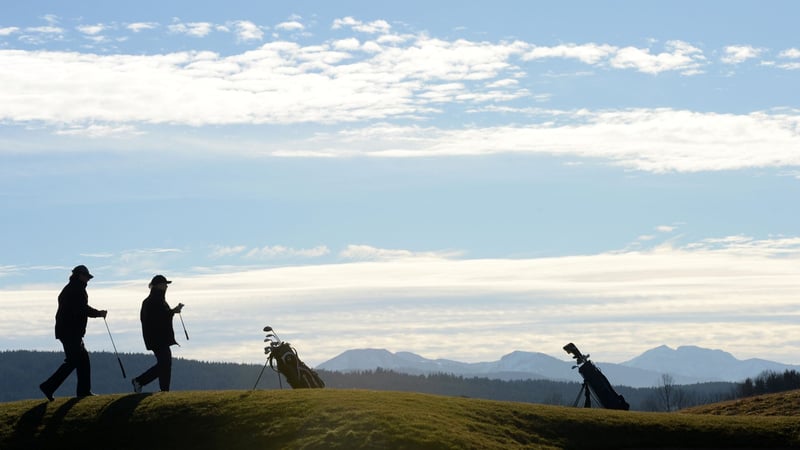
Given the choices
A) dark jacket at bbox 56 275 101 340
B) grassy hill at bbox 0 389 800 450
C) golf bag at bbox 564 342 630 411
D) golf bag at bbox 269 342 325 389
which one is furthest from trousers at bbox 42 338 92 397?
golf bag at bbox 564 342 630 411

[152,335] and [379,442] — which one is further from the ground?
[152,335]

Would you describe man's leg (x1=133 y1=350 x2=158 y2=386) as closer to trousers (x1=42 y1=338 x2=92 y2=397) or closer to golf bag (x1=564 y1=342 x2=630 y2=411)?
trousers (x1=42 y1=338 x2=92 y2=397)

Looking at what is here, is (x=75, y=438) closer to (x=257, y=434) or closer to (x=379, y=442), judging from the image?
(x=257, y=434)

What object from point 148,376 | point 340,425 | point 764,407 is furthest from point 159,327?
point 764,407

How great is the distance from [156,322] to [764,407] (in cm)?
3505

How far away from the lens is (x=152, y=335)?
112 feet

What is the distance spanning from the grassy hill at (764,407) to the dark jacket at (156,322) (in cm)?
2907

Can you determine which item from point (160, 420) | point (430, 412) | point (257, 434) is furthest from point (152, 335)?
point (430, 412)

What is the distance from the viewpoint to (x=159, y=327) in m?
34.2

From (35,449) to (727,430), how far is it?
69.9ft

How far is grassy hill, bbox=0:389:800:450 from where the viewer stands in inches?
1171

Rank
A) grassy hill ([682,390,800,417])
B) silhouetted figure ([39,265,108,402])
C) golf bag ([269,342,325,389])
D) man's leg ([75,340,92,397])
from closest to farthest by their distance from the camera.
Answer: silhouetted figure ([39,265,108,402]) < man's leg ([75,340,92,397]) < golf bag ([269,342,325,389]) < grassy hill ([682,390,800,417])

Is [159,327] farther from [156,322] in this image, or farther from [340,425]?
[340,425]

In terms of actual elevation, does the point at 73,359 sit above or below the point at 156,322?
below
